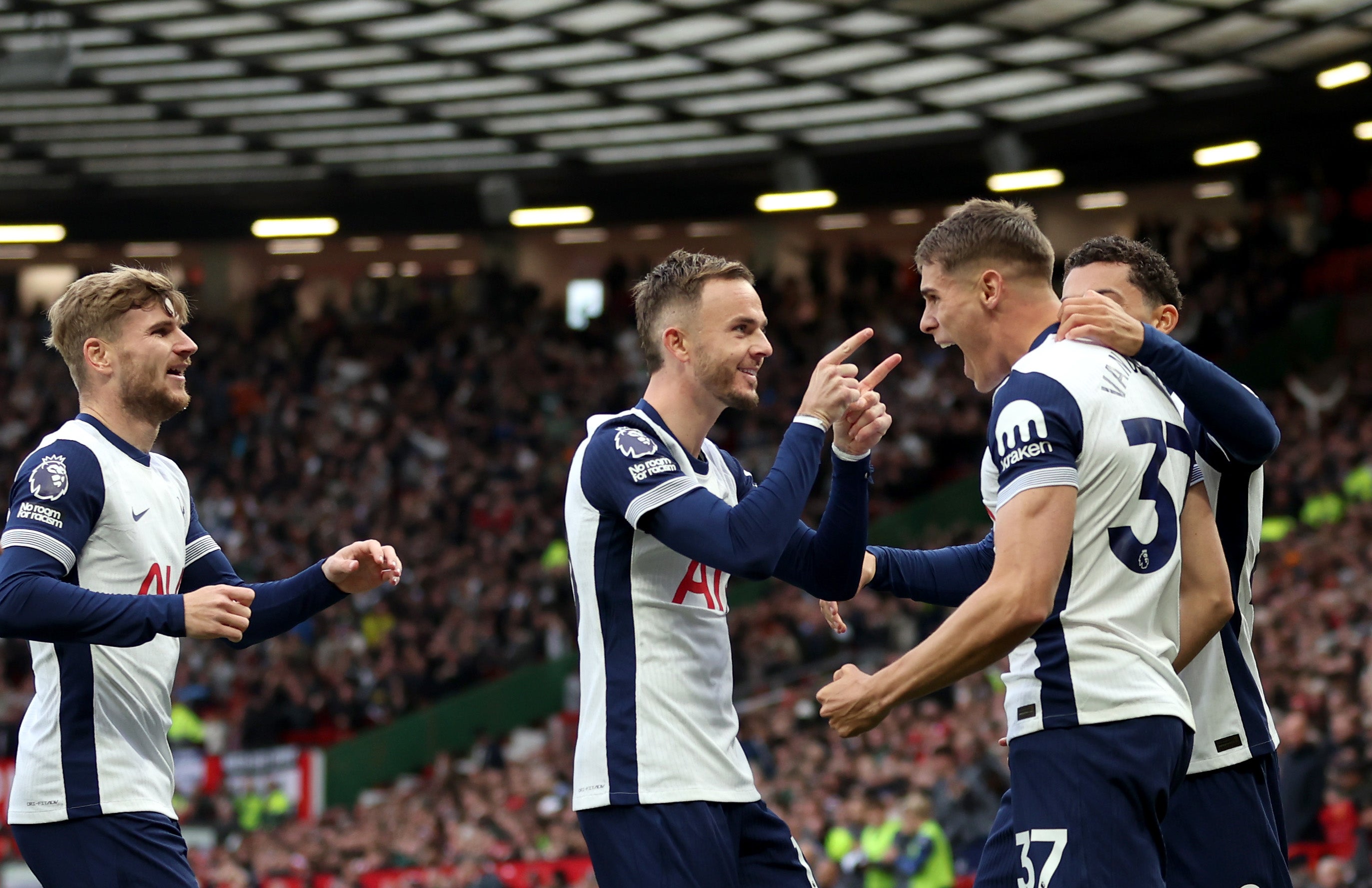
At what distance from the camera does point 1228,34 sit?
19781mm

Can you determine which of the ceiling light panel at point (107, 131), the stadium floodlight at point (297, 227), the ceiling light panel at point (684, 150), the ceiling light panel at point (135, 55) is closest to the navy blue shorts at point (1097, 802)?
the ceiling light panel at point (135, 55)

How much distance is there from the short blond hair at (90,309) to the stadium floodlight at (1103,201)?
972 inches

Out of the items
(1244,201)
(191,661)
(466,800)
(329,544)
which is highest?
(1244,201)

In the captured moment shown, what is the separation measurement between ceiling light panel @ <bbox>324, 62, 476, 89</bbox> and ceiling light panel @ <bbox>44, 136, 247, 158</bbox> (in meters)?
3.83

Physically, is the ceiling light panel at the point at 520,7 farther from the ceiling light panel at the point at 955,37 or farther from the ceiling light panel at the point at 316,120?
the ceiling light panel at the point at 955,37

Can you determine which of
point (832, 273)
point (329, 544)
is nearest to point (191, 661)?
point (329, 544)

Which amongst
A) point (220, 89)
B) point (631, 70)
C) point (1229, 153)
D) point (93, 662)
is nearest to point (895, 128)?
point (631, 70)

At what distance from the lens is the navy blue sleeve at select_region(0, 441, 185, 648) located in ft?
13.1

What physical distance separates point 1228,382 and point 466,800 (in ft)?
47.1

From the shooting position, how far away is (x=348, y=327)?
98.8 feet

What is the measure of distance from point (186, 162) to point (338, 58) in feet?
22.6

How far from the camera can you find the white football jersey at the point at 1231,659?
4246 millimetres

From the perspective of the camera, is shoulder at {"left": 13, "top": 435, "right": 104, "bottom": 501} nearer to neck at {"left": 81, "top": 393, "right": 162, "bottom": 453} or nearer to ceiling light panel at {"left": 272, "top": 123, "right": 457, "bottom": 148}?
neck at {"left": 81, "top": 393, "right": 162, "bottom": 453}

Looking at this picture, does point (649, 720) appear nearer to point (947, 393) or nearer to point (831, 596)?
point (831, 596)
